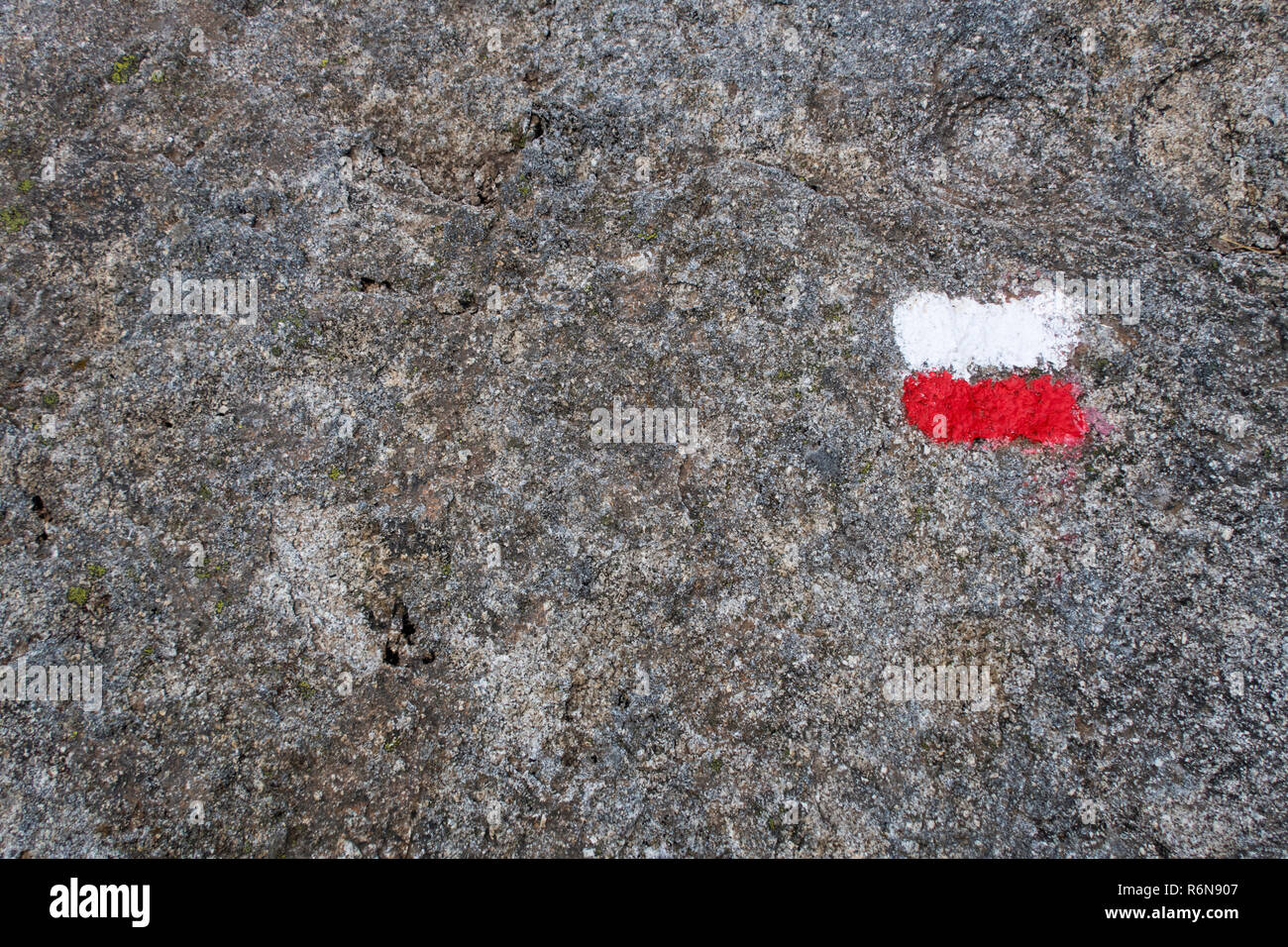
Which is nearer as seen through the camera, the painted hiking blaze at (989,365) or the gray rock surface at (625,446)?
the gray rock surface at (625,446)

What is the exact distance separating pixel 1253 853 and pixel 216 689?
370cm

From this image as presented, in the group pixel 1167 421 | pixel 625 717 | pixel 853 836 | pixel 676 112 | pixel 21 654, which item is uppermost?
pixel 676 112

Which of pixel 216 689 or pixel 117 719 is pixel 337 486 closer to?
pixel 216 689

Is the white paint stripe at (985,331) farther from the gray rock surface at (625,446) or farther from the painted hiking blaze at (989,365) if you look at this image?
the gray rock surface at (625,446)

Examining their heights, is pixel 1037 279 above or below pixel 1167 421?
above

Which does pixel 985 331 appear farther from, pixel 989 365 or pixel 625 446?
pixel 625 446

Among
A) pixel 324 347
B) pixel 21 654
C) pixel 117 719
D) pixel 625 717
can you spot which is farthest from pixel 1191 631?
pixel 21 654

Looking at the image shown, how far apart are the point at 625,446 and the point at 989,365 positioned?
148cm

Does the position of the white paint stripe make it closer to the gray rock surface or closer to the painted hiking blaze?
the painted hiking blaze

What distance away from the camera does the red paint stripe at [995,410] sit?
275 centimetres

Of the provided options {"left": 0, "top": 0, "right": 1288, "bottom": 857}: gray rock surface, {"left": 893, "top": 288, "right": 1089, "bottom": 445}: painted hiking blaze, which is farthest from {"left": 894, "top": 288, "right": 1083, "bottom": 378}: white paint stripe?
{"left": 0, "top": 0, "right": 1288, "bottom": 857}: gray rock surface

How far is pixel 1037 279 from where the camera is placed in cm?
286

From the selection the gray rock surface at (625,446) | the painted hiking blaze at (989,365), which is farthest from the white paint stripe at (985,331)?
the gray rock surface at (625,446)

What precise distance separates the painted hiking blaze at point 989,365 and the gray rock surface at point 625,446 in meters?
0.10
